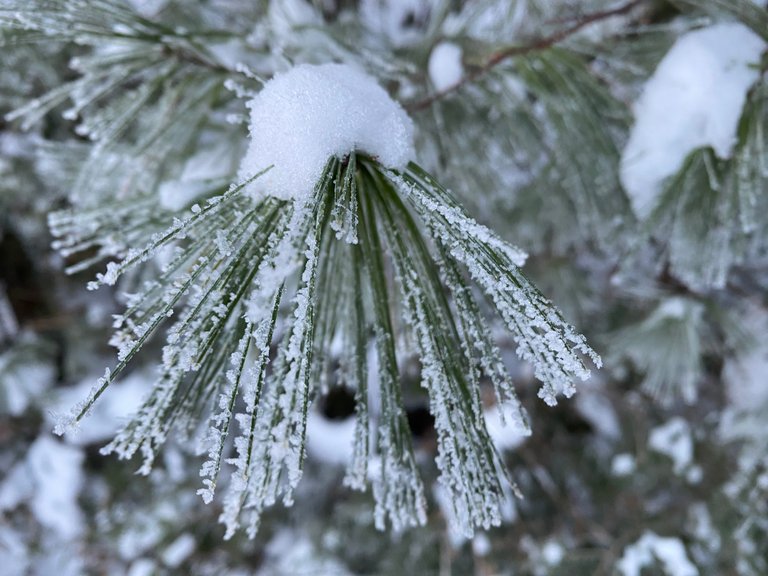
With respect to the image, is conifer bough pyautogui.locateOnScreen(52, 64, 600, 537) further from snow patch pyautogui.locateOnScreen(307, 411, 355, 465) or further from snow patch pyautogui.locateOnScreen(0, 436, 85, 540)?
snow patch pyautogui.locateOnScreen(0, 436, 85, 540)

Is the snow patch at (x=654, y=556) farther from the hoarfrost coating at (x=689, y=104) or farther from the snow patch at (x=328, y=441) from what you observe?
the hoarfrost coating at (x=689, y=104)

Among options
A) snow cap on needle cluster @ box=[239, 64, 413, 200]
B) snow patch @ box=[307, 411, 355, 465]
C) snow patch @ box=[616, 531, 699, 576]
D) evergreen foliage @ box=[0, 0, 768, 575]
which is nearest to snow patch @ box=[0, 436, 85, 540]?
evergreen foliage @ box=[0, 0, 768, 575]

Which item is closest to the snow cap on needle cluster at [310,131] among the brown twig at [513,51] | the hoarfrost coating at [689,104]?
the brown twig at [513,51]

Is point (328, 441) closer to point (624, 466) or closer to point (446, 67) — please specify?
point (624, 466)

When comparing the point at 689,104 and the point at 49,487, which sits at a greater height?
the point at 689,104

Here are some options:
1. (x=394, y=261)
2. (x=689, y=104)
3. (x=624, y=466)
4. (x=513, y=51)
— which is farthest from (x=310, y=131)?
(x=624, y=466)

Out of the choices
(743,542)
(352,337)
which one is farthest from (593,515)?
(352,337)
